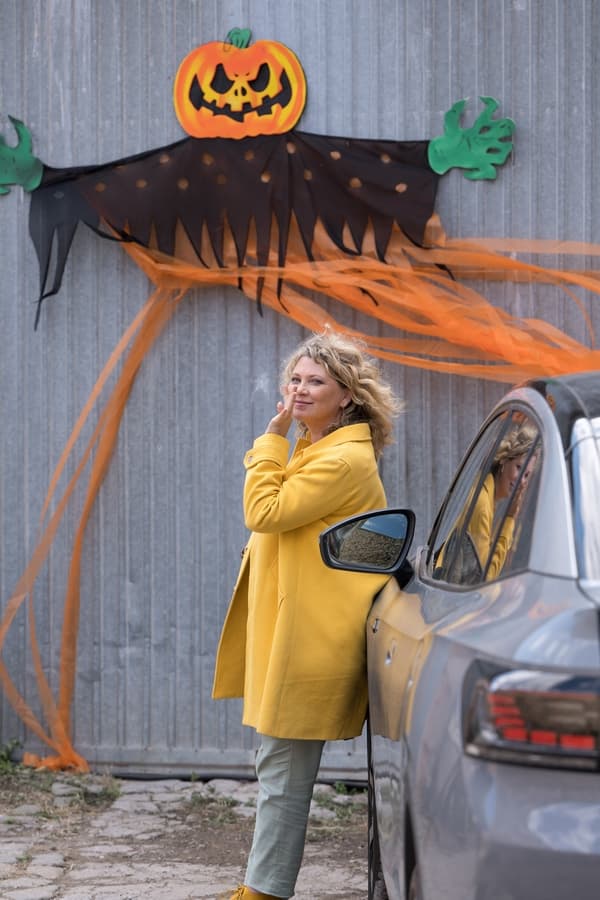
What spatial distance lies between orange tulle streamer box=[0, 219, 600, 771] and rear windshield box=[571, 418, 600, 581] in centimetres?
336

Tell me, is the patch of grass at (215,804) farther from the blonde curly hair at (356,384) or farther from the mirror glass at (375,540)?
the mirror glass at (375,540)

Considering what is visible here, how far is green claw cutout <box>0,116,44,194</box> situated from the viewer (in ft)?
20.5

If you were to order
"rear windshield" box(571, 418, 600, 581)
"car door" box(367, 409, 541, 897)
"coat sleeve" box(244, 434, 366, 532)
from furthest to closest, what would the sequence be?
1. "coat sleeve" box(244, 434, 366, 532)
2. "car door" box(367, 409, 541, 897)
3. "rear windshield" box(571, 418, 600, 581)

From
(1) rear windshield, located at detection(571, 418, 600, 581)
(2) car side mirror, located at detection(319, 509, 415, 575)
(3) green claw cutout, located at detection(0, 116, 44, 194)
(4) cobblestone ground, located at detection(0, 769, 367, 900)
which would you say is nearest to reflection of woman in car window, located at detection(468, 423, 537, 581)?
(1) rear windshield, located at detection(571, 418, 600, 581)

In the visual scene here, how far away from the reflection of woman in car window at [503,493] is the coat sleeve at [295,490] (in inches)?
35.3

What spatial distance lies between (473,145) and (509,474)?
3.58 m

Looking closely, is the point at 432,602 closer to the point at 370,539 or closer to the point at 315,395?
the point at 370,539

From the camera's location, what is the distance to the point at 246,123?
20.0 feet

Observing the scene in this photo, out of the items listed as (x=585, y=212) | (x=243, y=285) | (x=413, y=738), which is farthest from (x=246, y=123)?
(x=413, y=738)

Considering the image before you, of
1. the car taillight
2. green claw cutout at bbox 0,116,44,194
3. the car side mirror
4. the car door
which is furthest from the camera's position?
green claw cutout at bbox 0,116,44,194

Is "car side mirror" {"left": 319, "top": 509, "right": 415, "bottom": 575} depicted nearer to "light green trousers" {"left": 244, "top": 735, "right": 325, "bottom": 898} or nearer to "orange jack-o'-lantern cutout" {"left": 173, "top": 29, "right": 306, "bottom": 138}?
"light green trousers" {"left": 244, "top": 735, "right": 325, "bottom": 898}

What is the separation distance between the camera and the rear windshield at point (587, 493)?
6.97 feet

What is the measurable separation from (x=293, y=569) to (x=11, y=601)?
2.83 metres

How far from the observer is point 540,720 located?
1892 mm
